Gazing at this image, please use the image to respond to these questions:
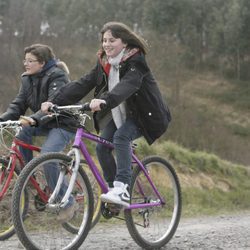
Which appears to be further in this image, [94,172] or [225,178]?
[225,178]

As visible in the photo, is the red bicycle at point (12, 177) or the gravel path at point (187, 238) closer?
the red bicycle at point (12, 177)

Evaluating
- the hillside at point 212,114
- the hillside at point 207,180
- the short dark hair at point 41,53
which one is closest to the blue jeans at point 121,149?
the short dark hair at point 41,53

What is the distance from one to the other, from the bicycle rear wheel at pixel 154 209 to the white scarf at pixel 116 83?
52cm

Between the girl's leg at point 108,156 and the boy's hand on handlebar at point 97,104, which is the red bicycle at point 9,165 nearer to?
the girl's leg at point 108,156

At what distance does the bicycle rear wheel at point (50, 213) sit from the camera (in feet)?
13.9

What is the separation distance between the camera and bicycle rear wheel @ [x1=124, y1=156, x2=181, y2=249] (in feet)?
16.5

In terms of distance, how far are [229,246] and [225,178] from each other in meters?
9.26

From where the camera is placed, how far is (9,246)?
5.04 meters

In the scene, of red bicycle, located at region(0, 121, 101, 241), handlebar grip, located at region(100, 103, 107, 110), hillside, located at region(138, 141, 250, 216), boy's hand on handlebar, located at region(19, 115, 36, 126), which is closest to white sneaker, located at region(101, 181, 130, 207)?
red bicycle, located at region(0, 121, 101, 241)

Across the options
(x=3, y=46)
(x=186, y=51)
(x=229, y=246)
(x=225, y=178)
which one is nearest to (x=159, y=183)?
(x=229, y=246)

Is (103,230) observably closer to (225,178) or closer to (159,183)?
(159,183)

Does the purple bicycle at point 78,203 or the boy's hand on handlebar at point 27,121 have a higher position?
the boy's hand on handlebar at point 27,121

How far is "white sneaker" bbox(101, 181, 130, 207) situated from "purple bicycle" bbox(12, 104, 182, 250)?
0.08 m

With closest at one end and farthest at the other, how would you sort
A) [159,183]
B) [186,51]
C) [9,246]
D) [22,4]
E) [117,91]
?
[117,91], [9,246], [159,183], [22,4], [186,51]
